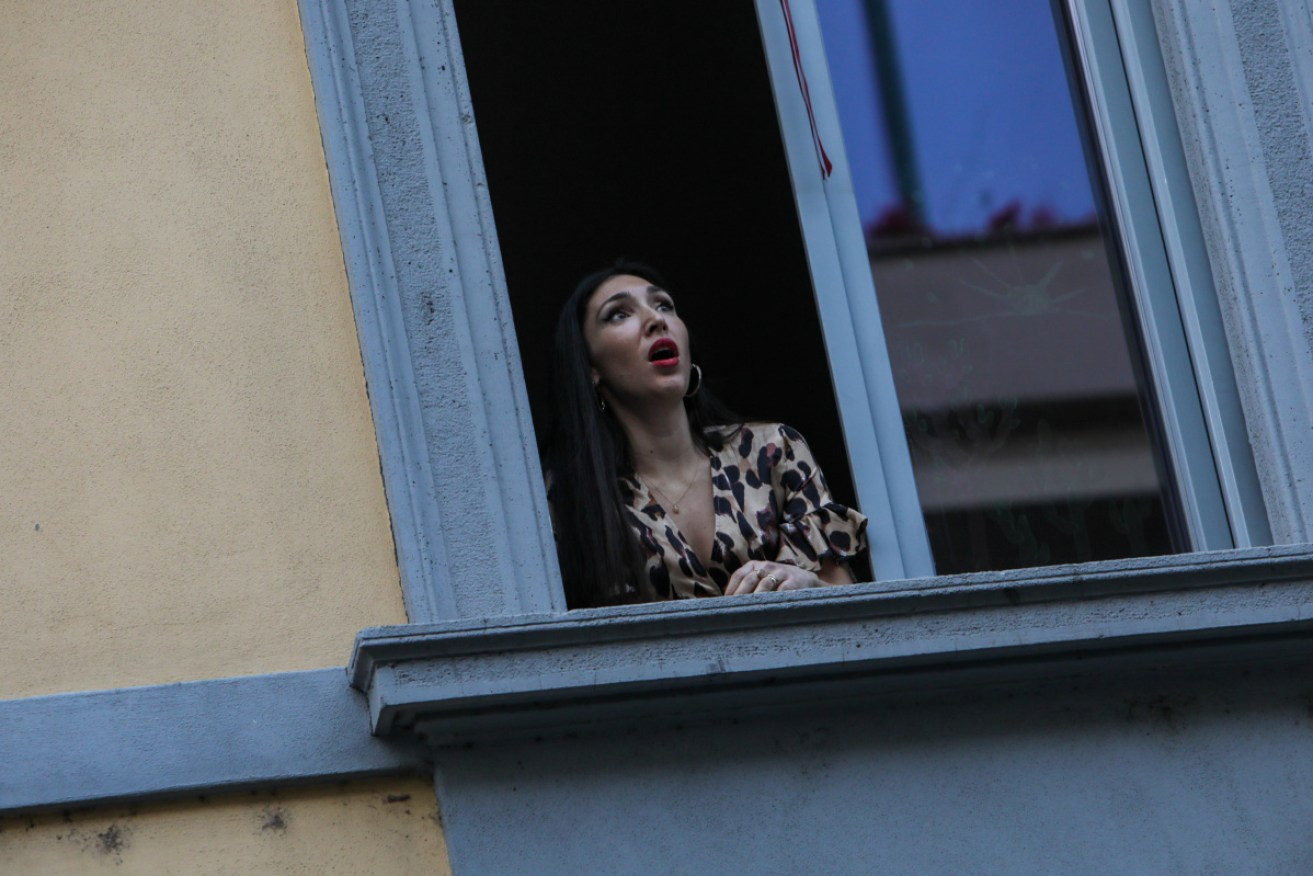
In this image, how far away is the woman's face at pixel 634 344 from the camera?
5316 mm

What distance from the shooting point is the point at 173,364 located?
460 cm

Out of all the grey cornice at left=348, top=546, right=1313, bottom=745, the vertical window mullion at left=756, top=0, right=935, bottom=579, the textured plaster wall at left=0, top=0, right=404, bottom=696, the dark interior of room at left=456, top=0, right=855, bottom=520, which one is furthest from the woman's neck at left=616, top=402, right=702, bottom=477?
the dark interior of room at left=456, top=0, right=855, bottom=520

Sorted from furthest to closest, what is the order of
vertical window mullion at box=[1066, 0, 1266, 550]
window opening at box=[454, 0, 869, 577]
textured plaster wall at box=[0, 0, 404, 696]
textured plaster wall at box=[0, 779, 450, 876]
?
window opening at box=[454, 0, 869, 577] → vertical window mullion at box=[1066, 0, 1266, 550] → textured plaster wall at box=[0, 0, 404, 696] → textured plaster wall at box=[0, 779, 450, 876]

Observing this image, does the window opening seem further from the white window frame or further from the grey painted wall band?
the grey painted wall band

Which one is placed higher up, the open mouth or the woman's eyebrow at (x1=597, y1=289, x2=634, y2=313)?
the woman's eyebrow at (x1=597, y1=289, x2=634, y2=313)

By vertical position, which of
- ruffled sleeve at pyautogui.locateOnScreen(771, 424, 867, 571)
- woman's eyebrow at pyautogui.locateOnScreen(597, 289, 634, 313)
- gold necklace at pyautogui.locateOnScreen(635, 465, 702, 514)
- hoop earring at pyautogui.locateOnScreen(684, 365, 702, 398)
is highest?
woman's eyebrow at pyautogui.locateOnScreen(597, 289, 634, 313)

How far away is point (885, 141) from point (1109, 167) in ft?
1.68

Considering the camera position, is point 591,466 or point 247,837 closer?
point 247,837

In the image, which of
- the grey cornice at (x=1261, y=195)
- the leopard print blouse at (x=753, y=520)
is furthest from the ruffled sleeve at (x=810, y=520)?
the grey cornice at (x=1261, y=195)

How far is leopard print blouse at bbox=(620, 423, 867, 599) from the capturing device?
16.5ft

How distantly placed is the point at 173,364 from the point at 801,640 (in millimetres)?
1372

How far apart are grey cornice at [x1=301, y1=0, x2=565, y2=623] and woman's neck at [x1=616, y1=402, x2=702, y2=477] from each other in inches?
27.1

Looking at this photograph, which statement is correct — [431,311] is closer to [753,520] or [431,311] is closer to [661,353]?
[661,353]

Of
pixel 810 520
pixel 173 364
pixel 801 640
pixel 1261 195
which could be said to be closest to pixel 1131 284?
pixel 1261 195
